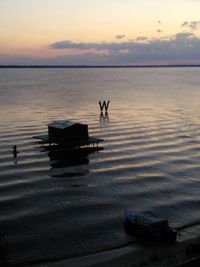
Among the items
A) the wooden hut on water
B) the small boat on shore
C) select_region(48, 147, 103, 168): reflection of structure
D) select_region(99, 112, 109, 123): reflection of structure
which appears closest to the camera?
the small boat on shore

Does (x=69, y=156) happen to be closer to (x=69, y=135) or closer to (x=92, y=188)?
(x=69, y=135)

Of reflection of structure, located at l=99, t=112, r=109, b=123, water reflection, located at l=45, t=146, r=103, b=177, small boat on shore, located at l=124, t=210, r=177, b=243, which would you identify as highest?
reflection of structure, located at l=99, t=112, r=109, b=123

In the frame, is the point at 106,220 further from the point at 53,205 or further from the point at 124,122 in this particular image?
the point at 124,122

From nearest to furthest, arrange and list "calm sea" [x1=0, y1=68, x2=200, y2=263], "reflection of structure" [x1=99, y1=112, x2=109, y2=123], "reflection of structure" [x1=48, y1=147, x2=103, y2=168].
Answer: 1. "calm sea" [x1=0, y1=68, x2=200, y2=263]
2. "reflection of structure" [x1=48, y1=147, x2=103, y2=168]
3. "reflection of structure" [x1=99, y1=112, x2=109, y2=123]

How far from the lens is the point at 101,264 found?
27.1 metres

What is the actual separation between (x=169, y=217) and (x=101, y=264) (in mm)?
9950

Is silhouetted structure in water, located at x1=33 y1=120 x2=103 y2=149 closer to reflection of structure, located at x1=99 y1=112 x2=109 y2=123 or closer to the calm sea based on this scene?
the calm sea

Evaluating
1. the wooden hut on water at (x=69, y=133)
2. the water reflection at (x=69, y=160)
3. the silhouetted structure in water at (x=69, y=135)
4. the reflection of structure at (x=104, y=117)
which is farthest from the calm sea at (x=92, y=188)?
the reflection of structure at (x=104, y=117)

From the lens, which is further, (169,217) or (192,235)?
(169,217)

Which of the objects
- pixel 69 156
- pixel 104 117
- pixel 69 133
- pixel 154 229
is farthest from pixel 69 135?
pixel 104 117

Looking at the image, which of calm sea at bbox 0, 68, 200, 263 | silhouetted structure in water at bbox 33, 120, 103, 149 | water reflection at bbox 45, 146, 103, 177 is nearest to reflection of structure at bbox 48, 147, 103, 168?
water reflection at bbox 45, 146, 103, 177

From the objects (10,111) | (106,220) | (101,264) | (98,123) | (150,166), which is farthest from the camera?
(10,111)

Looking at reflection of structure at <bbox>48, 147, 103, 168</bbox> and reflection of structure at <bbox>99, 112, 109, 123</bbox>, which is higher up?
reflection of structure at <bbox>99, 112, 109, 123</bbox>

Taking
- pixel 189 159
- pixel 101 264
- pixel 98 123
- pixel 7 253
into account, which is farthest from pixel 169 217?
pixel 98 123
